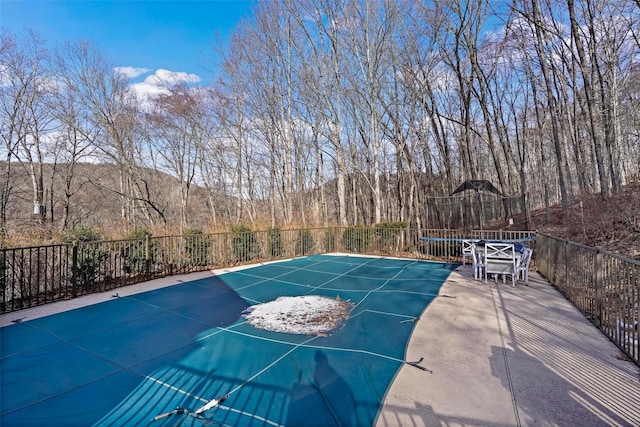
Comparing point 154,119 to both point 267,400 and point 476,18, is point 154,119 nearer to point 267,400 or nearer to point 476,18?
point 476,18

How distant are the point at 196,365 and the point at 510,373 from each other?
9.12ft

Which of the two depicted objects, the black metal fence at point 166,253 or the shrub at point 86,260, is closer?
the black metal fence at point 166,253

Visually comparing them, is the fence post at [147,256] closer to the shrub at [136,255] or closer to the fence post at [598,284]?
the shrub at [136,255]

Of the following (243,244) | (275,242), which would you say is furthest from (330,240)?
(243,244)

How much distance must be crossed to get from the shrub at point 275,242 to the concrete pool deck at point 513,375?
6165 mm

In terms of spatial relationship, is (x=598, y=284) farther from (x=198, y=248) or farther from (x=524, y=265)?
(x=198, y=248)

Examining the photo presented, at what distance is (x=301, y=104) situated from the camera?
47.7 feet

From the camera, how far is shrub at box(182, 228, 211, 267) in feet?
25.7

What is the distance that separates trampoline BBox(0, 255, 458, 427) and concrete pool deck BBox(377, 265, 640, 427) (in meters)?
0.20

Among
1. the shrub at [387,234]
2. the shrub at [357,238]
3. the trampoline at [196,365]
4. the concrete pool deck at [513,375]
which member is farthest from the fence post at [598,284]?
the shrub at [357,238]

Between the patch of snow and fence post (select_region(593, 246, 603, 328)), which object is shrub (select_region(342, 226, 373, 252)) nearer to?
the patch of snow

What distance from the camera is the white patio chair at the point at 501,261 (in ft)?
18.6

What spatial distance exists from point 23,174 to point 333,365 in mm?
18084

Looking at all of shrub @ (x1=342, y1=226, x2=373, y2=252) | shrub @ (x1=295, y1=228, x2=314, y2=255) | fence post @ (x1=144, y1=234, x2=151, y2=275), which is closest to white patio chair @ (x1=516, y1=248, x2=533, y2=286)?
shrub @ (x1=342, y1=226, x2=373, y2=252)
